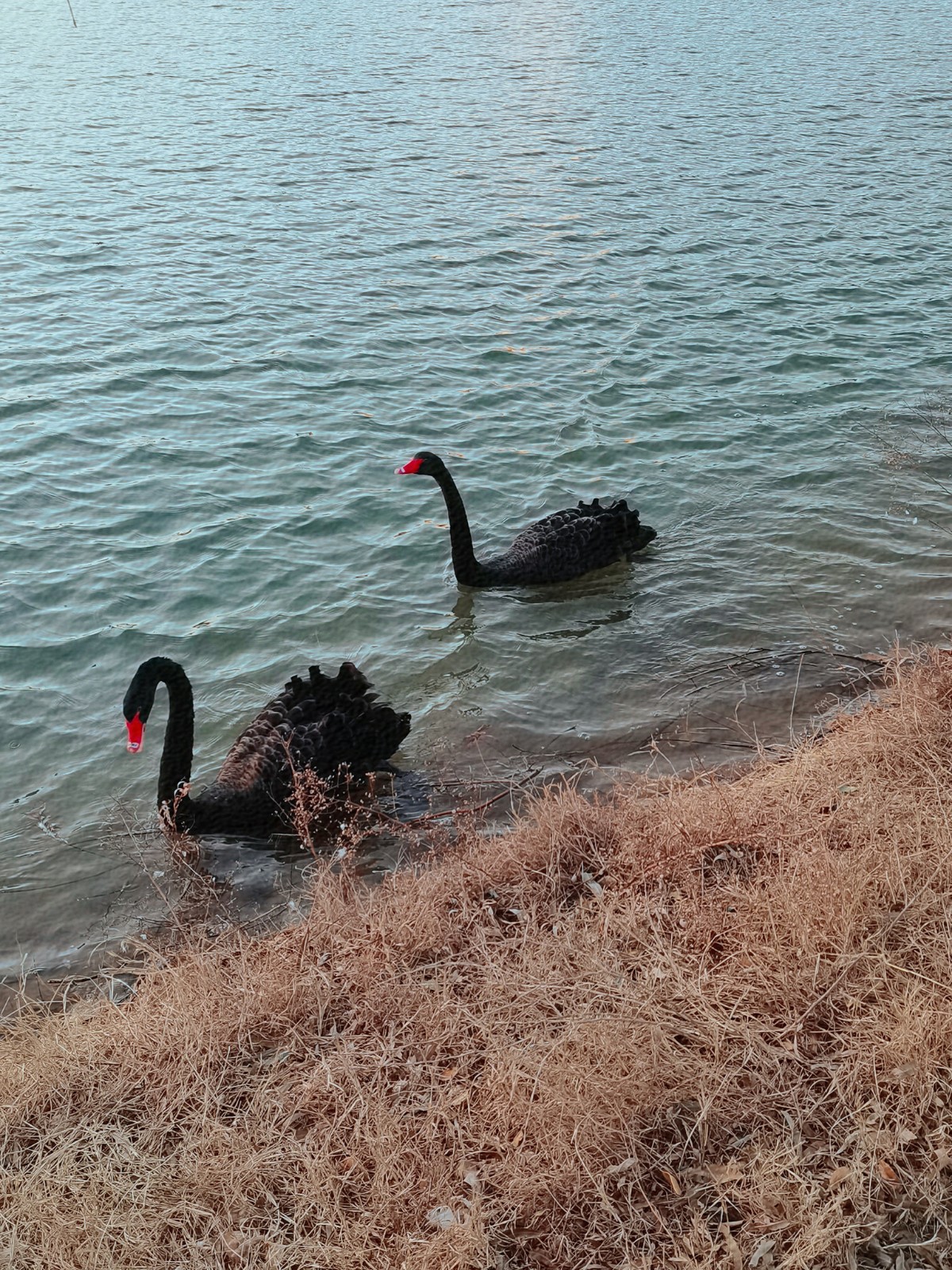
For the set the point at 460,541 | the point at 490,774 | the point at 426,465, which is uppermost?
the point at 426,465

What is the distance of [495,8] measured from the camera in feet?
122

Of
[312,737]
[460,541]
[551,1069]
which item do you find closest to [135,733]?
[312,737]

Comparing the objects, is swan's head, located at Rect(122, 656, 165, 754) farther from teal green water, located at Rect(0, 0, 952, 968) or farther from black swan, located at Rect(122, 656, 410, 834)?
teal green water, located at Rect(0, 0, 952, 968)

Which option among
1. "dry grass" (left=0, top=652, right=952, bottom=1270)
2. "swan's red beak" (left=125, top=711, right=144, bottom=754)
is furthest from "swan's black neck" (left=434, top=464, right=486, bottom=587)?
"dry grass" (left=0, top=652, right=952, bottom=1270)

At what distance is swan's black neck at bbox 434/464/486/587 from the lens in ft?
30.8

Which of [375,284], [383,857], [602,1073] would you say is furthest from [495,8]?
[602,1073]

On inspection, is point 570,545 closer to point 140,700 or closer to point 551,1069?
point 140,700

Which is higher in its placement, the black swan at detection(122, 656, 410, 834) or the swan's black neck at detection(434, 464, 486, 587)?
the swan's black neck at detection(434, 464, 486, 587)

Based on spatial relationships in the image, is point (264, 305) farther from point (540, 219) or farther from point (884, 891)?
point (884, 891)

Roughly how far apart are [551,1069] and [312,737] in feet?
11.0

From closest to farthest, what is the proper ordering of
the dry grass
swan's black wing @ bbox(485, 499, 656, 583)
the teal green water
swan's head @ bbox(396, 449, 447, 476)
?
the dry grass, the teal green water, swan's black wing @ bbox(485, 499, 656, 583), swan's head @ bbox(396, 449, 447, 476)

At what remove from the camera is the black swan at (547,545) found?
30.6 feet

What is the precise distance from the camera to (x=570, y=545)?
9.34 m

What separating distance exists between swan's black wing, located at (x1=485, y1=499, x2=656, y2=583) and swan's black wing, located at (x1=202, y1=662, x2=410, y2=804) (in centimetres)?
236
